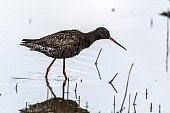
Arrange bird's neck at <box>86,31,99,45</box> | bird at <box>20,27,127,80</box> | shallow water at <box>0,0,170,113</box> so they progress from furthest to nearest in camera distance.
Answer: bird's neck at <box>86,31,99,45</box>, bird at <box>20,27,127,80</box>, shallow water at <box>0,0,170,113</box>

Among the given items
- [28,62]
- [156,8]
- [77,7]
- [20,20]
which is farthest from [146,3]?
[28,62]

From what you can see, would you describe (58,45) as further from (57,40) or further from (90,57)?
(90,57)

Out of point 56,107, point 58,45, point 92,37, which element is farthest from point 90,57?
point 56,107

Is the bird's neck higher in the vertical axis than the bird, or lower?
higher

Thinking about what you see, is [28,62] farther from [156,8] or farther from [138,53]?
[156,8]

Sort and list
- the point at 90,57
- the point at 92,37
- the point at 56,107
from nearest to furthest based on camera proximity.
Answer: the point at 56,107
the point at 92,37
the point at 90,57

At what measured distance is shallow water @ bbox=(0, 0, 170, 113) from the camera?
8430 millimetres

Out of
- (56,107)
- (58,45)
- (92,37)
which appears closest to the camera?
(56,107)

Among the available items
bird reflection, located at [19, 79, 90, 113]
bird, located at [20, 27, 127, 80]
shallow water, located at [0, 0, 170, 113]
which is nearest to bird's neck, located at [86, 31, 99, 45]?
bird, located at [20, 27, 127, 80]

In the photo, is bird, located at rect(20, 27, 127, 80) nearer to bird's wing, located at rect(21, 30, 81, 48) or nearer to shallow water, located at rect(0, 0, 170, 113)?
bird's wing, located at rect(21, 30, 81, 48)

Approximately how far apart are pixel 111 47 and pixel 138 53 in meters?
0.70

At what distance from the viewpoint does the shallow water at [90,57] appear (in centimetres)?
843

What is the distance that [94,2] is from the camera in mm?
17750

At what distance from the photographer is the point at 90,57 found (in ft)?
36.4
